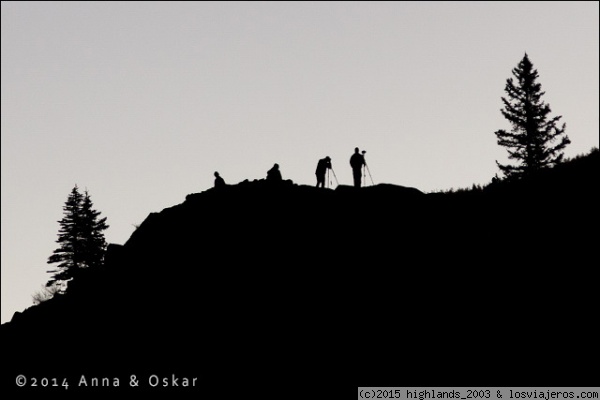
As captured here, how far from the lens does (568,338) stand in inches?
896

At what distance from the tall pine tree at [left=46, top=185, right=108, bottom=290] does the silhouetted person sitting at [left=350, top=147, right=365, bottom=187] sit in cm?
2589

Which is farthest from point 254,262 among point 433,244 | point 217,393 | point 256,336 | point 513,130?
point 513,130

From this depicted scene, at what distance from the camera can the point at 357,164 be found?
106ft

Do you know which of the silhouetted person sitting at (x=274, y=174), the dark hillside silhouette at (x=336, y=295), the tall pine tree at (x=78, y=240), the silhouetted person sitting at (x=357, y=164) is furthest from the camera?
the tall pine tree at (x=78, y=240)

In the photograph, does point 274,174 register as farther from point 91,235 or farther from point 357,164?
point 91,235

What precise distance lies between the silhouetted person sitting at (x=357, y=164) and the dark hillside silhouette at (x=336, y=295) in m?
2.20

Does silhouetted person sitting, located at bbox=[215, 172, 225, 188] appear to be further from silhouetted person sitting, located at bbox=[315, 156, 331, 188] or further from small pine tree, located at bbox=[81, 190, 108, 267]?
small pine tree, located at bbox=[81, 190, 108, 267]

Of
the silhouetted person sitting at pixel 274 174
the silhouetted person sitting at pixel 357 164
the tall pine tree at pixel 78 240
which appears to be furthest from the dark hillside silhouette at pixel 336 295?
the tall pine tree at pixel 78 240

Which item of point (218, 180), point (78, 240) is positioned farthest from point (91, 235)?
point (218, 180)

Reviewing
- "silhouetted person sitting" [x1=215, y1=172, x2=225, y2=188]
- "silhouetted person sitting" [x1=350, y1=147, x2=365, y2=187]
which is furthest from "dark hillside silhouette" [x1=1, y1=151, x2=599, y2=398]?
"silhouetted person sitting" [x1=350, y1=147, x2=365, y2=187]

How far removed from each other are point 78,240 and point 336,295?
105 feet

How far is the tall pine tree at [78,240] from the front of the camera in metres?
51.1

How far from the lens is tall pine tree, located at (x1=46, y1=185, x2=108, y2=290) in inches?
2012

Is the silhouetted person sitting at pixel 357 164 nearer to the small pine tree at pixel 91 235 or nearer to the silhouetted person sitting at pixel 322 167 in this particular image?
the silhouetted person sitting at pixel 322 167
